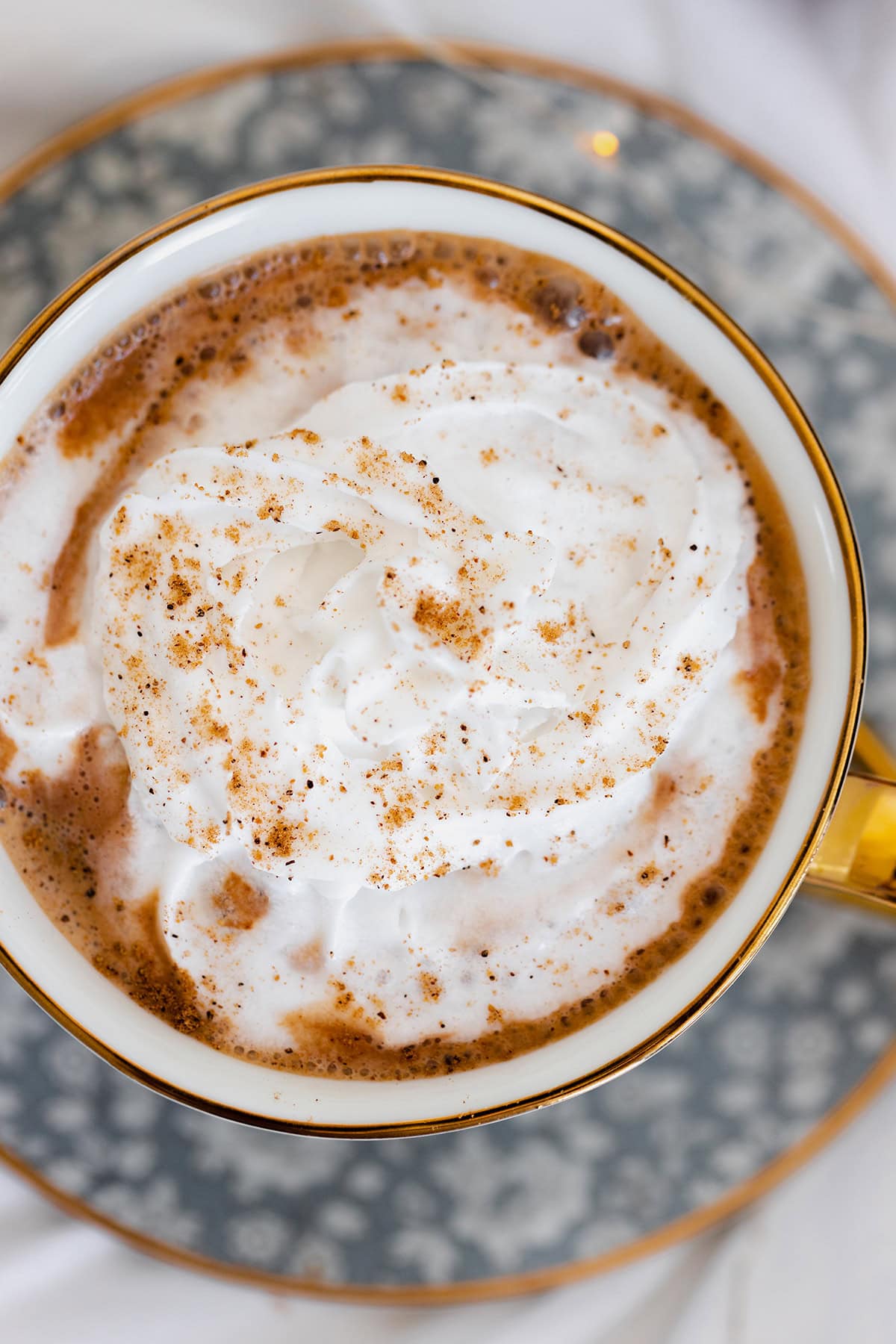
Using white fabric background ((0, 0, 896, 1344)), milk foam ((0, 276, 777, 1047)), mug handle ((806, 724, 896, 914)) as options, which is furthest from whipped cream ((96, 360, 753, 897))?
white fabric background ((0, 0, 896, 1344))

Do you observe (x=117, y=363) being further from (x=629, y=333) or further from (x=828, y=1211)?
(x=828, y=1211)

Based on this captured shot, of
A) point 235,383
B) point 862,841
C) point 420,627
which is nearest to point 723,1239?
point 862,841

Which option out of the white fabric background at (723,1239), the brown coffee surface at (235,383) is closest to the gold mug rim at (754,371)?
the brown coffee surface at (235,383)

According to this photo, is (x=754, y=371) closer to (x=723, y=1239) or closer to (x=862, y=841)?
(x=862, y=841)

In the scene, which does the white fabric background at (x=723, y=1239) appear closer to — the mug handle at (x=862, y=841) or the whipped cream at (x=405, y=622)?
the mug handle at (x=862, y=841)

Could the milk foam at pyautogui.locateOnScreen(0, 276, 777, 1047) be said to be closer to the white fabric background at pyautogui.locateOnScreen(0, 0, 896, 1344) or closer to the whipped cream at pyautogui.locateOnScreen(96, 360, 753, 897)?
the whipped cream at pyautogui.locateOnScreen(96, 360, 753, 897)

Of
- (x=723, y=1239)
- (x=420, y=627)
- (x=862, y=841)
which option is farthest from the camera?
(x=723, y=1239)
